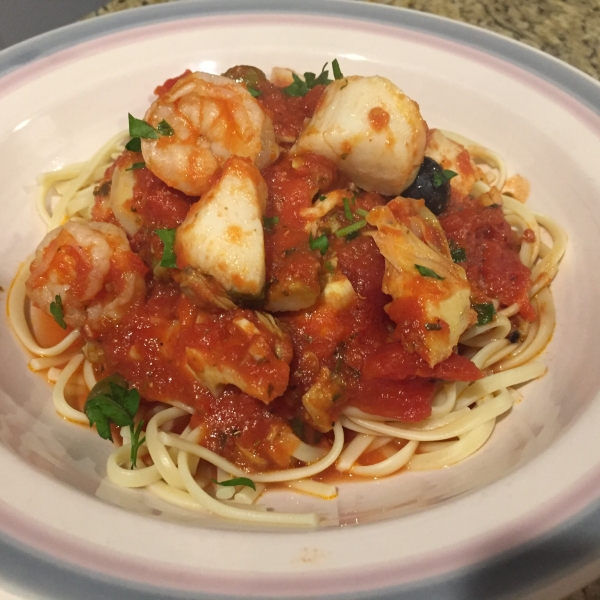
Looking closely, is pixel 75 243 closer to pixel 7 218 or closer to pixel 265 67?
pixel 7 218

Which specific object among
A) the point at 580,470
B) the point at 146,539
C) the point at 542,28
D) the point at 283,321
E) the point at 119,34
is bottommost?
the point at 146,539

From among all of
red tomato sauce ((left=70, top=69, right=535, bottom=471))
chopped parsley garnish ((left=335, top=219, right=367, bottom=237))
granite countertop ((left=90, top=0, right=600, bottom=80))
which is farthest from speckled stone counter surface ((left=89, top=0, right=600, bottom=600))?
chopped parsley garnish ((left=335, top=219, right=367, bottom=237))

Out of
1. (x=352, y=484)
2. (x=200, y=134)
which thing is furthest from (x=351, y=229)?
(x=352, y=484)

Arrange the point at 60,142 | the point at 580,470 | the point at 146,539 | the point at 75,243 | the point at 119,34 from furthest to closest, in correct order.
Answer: the point at 119,34 → the point at 60,142 → the point at 75,243 → the point at 580,470 → the point at 146,539

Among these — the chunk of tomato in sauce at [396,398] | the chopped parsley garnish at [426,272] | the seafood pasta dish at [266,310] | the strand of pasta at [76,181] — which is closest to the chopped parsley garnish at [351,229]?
the seafood pasta dish at [266,310]

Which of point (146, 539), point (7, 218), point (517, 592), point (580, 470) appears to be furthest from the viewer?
point (7, 218)

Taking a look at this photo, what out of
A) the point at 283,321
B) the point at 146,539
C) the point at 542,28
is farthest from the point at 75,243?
the point at 542,28

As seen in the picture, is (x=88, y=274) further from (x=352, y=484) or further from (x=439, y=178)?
(x=439, y=178)
